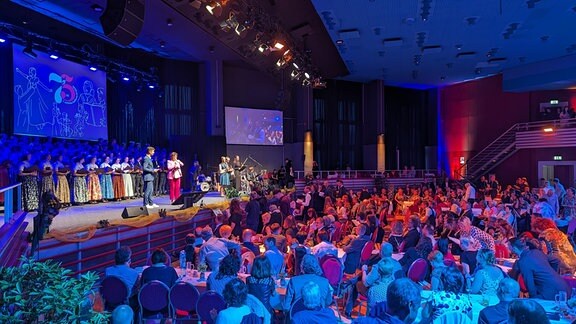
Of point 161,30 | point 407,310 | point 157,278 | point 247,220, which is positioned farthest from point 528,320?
point 161,30

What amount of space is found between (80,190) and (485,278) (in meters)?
10.2

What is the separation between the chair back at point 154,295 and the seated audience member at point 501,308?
289cm

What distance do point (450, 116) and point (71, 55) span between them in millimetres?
21017

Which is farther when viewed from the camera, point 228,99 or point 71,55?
point 228,99

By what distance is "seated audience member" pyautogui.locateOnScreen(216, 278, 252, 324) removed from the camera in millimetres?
3289

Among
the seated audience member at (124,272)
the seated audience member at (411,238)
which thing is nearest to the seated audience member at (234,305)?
the seated audience member at (124,272)

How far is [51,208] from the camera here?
6.30 metres

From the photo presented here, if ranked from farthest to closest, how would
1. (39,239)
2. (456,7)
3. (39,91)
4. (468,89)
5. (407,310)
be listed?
(468,89) < (456,7) < (39,91) < (39,239) < (407,310)

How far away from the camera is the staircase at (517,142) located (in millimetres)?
19891

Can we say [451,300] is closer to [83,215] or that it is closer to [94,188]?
[83,215]

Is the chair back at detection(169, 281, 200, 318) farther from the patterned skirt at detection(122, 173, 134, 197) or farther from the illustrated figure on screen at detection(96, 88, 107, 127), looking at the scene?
the illustrated figure on screen at detection(96, 88, 107, 127)

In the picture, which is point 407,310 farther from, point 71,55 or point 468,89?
point 468,89

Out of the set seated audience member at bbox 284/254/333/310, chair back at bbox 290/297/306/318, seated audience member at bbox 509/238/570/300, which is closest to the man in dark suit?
seated audience member at bbox 284/254/333/310

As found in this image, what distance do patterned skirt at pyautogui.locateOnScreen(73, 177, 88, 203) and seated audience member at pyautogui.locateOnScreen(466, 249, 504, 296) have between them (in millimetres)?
9983
